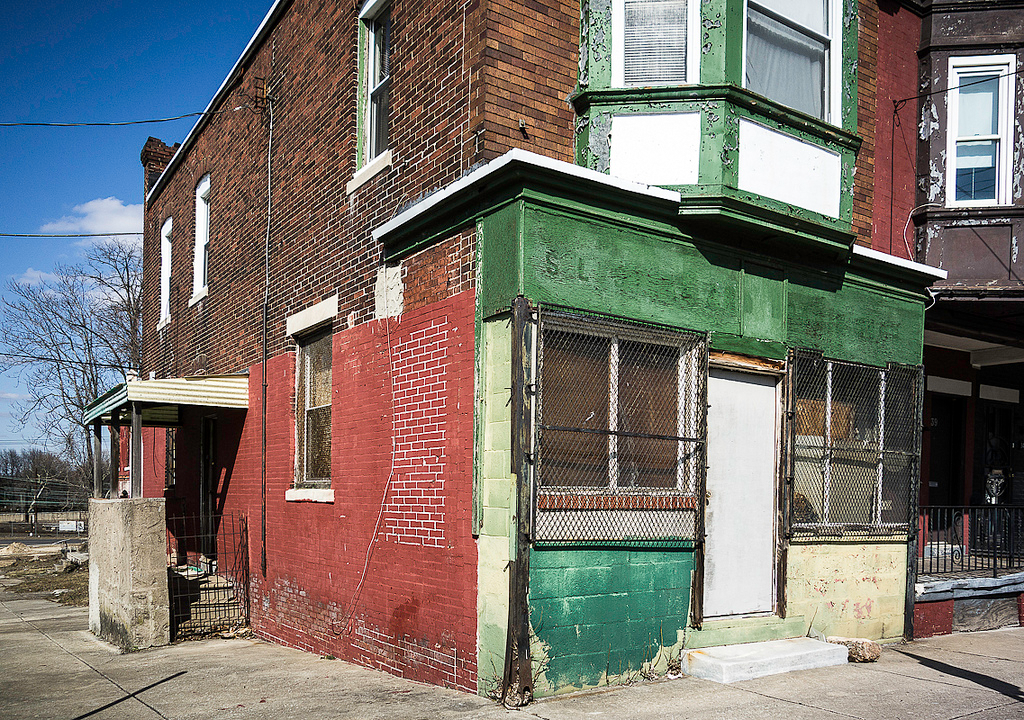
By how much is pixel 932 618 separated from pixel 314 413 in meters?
7.63

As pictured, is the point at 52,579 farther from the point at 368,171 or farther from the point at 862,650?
the point at 862,650

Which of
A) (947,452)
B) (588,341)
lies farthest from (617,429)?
(947,452)

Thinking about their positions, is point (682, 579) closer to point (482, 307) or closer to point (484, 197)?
point (482, 307)

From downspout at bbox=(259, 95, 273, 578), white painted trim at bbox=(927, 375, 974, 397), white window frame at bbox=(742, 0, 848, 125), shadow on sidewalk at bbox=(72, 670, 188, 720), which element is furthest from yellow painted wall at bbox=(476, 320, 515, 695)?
white painted trim at bbox=(927, 375, 974, 397)

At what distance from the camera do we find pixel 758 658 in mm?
7324

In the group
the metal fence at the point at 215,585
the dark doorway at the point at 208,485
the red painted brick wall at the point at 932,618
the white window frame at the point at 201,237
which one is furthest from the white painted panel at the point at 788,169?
the white window frame at the point at 201,237

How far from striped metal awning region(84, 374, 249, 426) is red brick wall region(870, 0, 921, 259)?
865 centimetres

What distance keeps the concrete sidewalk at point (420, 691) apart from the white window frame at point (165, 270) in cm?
853

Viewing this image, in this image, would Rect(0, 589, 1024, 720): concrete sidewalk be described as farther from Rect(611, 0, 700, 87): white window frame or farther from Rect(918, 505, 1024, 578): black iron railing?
Rect(611, 0, 700, 87): white window frame

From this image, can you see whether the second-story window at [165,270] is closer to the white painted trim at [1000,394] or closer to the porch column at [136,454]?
the porch column at [136,454]

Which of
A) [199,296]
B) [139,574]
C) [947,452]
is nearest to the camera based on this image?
[139,574]

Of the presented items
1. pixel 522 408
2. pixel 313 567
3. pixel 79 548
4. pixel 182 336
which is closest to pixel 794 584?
pixel 522 408

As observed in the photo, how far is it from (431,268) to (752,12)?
4054mm

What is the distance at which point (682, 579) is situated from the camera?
7375 mm
